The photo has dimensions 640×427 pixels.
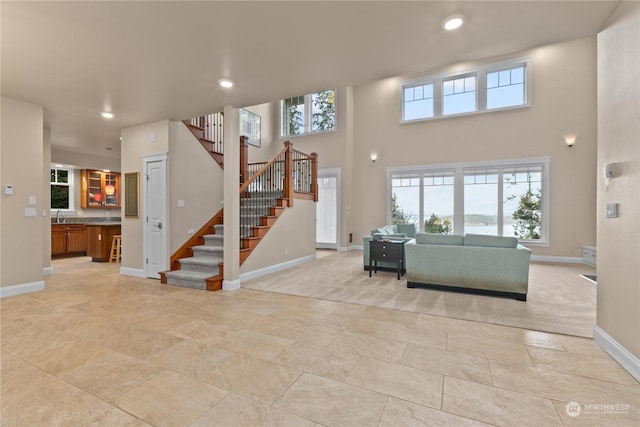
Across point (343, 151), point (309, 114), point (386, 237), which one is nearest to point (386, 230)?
point (386, 237)

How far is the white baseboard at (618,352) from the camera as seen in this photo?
6.95ft

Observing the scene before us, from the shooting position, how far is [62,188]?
27.8 ft

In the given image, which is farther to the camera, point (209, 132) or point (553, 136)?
point (553, 136)

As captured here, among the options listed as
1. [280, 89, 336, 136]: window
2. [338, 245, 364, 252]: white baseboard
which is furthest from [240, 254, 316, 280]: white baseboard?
[280, 89, 336, 136]: window

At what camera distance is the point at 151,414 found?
1749 mm

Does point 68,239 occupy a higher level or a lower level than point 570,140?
lower

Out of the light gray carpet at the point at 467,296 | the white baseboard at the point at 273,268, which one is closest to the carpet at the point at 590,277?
the light gray carpet at the point at 467,296

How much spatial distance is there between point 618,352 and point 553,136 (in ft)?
20.9

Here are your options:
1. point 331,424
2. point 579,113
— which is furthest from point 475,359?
point 579,113

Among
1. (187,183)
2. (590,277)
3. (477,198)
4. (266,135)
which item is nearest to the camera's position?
(590,277)

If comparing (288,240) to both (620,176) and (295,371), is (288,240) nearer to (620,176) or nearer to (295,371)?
(295,371)

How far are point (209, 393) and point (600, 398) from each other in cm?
257

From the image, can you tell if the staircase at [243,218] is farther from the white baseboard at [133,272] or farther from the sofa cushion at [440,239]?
the sofa cushion at [440,239]

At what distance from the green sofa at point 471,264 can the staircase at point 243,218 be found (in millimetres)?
2835
